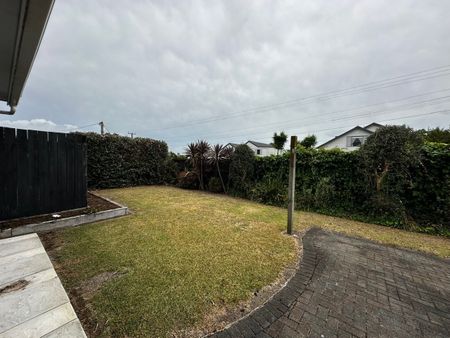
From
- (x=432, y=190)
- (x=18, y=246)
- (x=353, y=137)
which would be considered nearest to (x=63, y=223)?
(x=18, y=246)

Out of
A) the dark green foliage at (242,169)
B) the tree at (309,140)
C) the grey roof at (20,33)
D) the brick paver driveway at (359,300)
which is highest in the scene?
the tree at (309,140)

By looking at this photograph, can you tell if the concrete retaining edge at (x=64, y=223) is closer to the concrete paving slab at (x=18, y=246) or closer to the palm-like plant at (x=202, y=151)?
the concrete paving slab at (x=18, y=246)

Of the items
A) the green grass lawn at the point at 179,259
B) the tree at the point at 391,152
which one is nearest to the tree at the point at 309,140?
the tree at the point at 391,152

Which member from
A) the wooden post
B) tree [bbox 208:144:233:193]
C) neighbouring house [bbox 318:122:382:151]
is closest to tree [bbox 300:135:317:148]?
neighbouring house [bbox 318:122:382:151]

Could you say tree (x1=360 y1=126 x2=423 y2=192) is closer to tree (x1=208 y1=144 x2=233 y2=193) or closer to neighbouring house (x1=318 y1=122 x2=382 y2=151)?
tree (x1=208 y1=144 x2=233 y2=193)

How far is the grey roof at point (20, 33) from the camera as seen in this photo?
1698mm

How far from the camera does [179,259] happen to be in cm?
281

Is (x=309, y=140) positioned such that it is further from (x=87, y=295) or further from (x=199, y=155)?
(x=87, y=295)

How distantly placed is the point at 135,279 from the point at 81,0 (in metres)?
5.02

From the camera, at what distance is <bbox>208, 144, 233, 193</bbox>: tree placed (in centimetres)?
895

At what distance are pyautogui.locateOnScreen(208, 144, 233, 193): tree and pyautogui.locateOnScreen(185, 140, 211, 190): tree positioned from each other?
0.42 m

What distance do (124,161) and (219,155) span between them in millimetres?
5146

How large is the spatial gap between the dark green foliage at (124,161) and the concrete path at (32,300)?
6987 mm

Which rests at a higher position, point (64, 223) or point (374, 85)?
point (374, 85)
